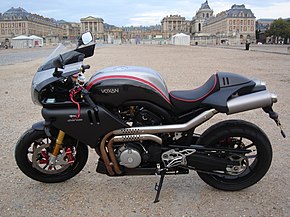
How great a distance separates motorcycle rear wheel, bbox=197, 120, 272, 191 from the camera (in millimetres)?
3402

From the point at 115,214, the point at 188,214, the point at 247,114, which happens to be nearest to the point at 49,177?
the point at 115,214

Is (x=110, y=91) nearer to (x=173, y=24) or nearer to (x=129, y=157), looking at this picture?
(x=129, y=157)

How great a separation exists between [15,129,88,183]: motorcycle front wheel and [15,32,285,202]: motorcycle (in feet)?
0.07

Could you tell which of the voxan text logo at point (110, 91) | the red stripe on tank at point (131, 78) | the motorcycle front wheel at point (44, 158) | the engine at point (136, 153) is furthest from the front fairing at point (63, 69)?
the engine at point (136, 153)

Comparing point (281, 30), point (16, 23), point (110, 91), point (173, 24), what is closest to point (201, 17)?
point (173, 24)

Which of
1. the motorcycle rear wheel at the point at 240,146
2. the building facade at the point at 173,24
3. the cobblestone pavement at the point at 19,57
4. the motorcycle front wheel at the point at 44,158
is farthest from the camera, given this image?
the building facade at the point at 173,24

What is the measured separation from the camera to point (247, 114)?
691cm

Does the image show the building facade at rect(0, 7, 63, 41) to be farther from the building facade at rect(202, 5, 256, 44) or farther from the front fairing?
the front fairing

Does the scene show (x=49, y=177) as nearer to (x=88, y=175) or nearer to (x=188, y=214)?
(x=88, y=175)

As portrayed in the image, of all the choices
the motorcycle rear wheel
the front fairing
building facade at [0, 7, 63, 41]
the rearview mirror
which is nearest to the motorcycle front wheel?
the front fairing

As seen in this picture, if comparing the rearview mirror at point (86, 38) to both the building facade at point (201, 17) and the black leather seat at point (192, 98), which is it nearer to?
the black leather seat at point (192, 98)

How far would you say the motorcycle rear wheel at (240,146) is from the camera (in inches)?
134

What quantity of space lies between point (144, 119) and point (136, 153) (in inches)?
13.0

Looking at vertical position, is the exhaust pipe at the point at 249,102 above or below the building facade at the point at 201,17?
below
